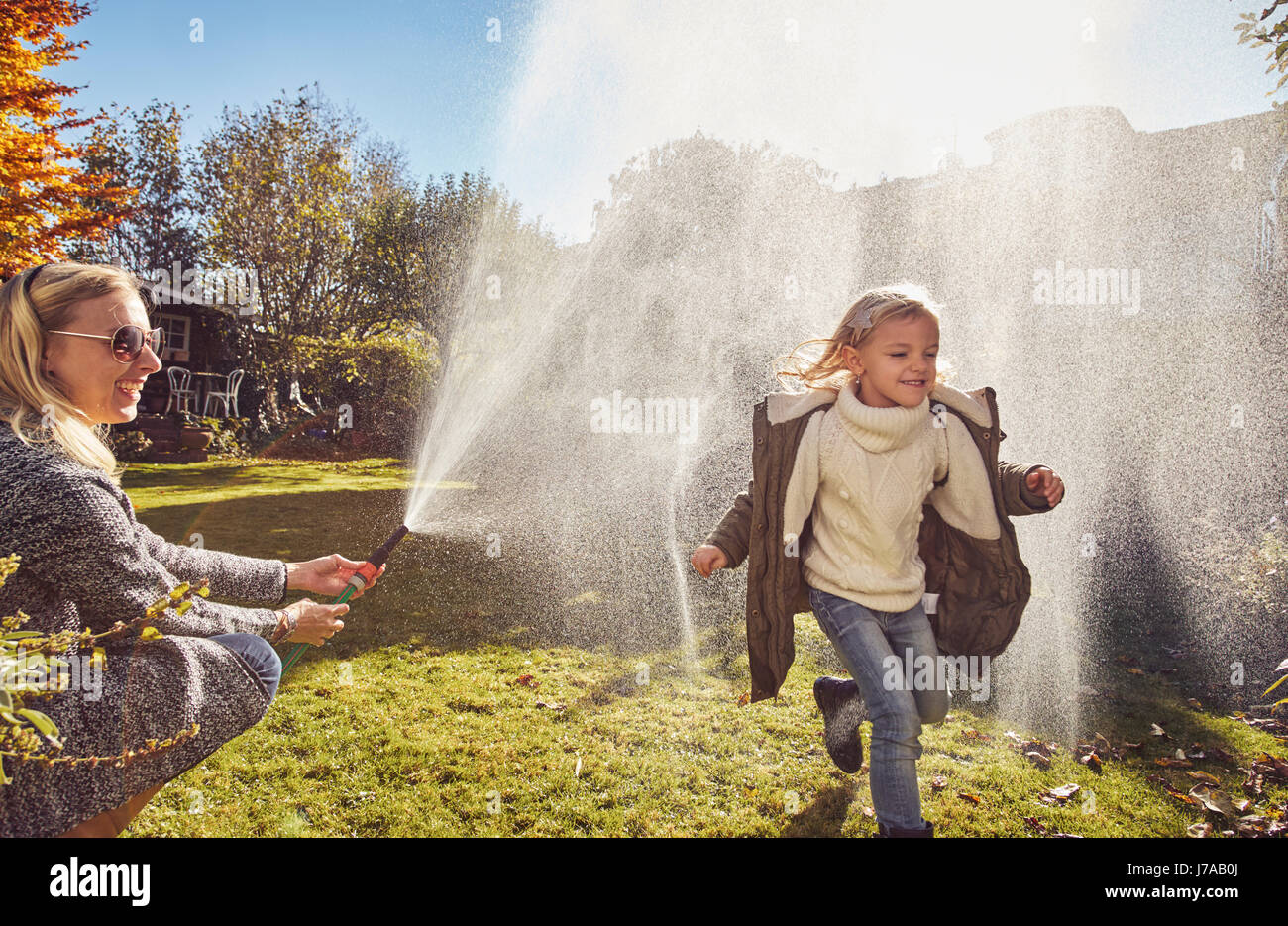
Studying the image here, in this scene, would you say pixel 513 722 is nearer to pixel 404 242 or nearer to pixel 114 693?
pixel 114 693

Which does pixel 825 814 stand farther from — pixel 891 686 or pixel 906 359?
pixel 906 359

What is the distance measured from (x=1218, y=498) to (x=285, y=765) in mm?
9594

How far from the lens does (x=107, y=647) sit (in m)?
2.30

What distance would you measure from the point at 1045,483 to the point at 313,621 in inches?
135

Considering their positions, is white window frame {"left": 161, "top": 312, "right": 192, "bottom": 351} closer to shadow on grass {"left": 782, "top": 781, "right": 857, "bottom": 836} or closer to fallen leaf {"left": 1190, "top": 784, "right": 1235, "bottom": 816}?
shadow on grass {"left": 782, "top": 781, "right": 857, "bottom": 836}

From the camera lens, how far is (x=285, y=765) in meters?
3.73

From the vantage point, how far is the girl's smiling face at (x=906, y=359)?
3.20 meters

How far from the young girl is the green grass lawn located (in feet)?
2.20

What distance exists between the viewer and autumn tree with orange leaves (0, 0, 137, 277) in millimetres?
11367

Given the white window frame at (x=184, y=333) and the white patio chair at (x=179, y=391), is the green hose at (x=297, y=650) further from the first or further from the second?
the white window frame at (x=184, y=333)

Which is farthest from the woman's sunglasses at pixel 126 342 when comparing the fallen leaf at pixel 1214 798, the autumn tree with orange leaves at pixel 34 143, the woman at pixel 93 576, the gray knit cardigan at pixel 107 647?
the autumn tree with orange leaves at pixel 34 143

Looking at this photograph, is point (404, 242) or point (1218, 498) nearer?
point (1218, 498)

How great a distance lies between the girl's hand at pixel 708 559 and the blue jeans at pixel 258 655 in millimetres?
1840
